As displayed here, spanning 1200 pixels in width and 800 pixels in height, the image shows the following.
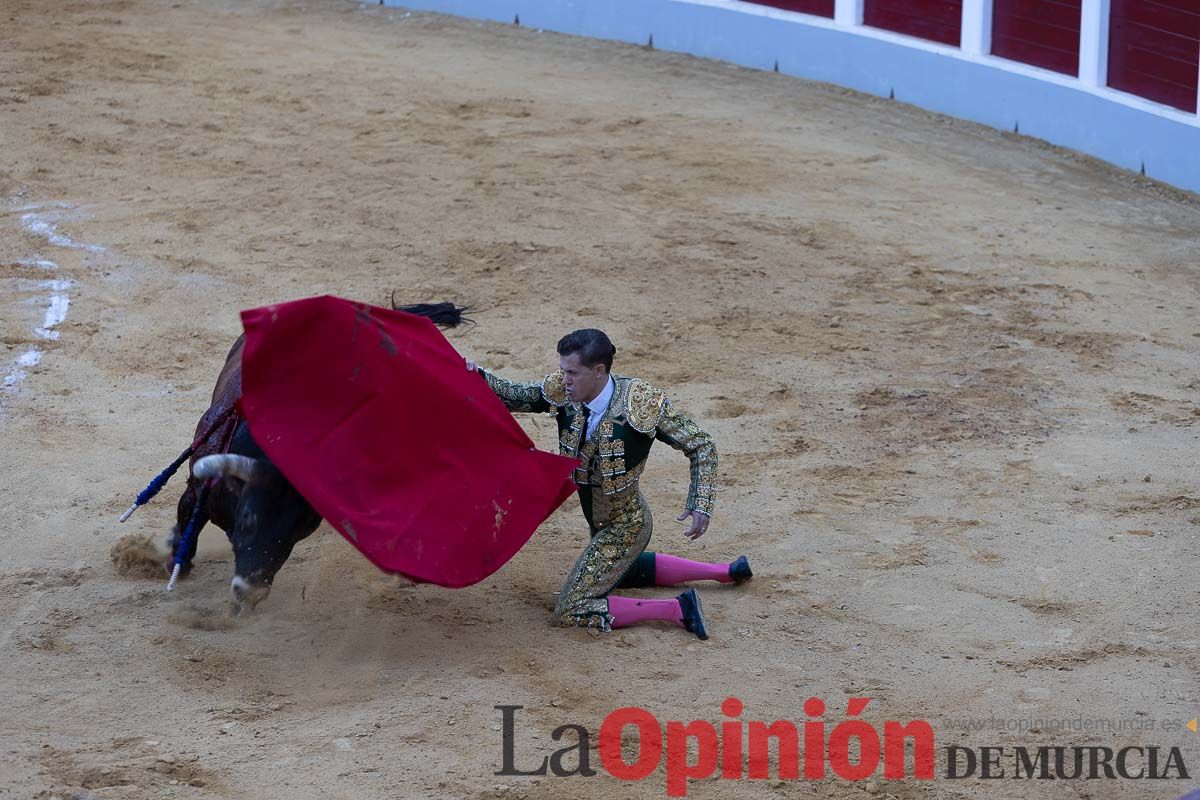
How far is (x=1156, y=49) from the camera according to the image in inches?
337

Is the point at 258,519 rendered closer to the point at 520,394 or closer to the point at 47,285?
the point at 520,394

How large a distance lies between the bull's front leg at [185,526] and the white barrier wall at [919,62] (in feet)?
20.7

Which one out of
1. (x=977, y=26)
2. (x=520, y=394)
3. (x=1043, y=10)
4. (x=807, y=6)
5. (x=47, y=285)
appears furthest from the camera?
(x=807, y=6)

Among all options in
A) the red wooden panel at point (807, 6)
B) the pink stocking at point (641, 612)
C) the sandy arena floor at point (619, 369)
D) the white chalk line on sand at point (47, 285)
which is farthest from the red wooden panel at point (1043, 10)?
the pink stocking at point (641, 612)

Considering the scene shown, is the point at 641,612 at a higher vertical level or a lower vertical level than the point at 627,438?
lower

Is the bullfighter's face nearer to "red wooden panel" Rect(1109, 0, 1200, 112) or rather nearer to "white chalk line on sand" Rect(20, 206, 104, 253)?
"white chalk line on sand" Rect(20, 206, 104, 253)

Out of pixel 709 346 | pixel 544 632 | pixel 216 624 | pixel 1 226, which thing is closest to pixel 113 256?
pixel 1 226

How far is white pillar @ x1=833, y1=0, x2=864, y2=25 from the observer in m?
10.3

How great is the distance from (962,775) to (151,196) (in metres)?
5.81

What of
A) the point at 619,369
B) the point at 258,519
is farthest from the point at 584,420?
the point at 619,369

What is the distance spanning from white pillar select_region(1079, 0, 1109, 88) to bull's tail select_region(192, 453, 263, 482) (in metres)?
6.76

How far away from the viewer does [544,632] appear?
4168 millimetres

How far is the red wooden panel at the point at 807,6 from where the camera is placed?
413 inches

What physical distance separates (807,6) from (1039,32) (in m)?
1.94
